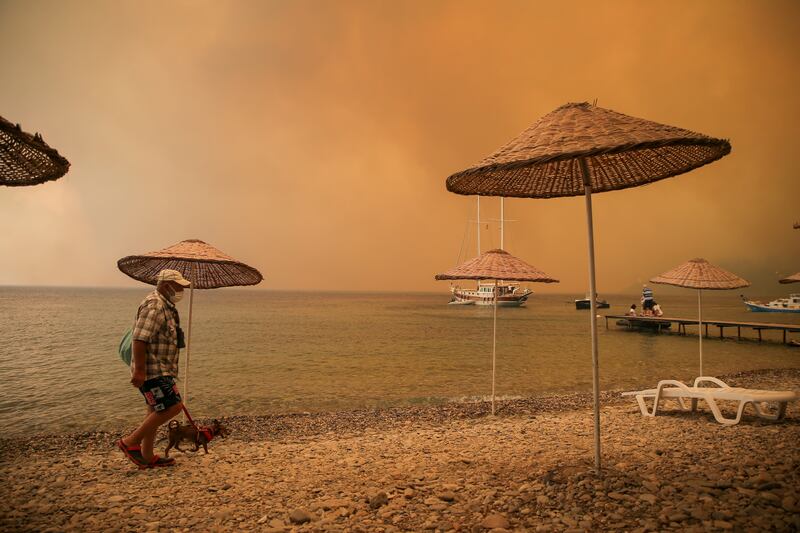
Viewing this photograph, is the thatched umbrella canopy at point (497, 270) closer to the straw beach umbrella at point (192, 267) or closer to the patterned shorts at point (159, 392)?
the straw beach umbrella at point (192, 267)

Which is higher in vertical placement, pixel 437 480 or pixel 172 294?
pixel 172 294

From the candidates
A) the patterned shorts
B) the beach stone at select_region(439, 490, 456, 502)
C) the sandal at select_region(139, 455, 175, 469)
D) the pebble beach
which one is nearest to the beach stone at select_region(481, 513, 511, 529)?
the pebble beach

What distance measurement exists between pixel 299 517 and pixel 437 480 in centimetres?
138

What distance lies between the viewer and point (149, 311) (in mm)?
4266

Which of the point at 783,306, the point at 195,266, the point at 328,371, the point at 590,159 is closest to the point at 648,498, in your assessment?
the point at 590,159

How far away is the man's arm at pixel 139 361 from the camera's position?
419 cm

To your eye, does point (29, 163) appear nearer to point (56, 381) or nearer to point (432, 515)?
point (432, 515)

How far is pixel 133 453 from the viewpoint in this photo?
4.76m

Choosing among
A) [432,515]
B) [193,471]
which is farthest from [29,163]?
[432,515]

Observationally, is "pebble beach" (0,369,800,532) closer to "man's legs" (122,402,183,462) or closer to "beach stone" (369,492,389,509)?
"beach stone" (369,492,389,509)

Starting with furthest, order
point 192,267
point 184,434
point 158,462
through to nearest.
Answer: point 192,267
point 184,434
point 158,462

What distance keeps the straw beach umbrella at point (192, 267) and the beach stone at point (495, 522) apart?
3.93 m

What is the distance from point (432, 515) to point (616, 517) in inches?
51.3

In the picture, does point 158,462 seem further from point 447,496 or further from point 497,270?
point 497,270
